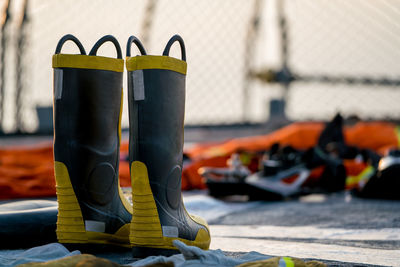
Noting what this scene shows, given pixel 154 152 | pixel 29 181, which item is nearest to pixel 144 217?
pixel 154 152

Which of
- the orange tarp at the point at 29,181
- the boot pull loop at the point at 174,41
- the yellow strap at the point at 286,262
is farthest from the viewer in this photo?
the orange tarp at the point at 29,181

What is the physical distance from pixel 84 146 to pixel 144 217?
0.25 m

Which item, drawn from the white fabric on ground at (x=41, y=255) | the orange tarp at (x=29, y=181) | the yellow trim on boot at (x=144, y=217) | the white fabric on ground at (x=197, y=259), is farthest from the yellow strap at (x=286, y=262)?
the orange tarp at (x=29, y=181)

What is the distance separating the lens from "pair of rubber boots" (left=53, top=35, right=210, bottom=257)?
1.19 metres

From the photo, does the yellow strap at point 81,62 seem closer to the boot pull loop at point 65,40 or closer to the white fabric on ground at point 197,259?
the boot pull loop at point 65,40

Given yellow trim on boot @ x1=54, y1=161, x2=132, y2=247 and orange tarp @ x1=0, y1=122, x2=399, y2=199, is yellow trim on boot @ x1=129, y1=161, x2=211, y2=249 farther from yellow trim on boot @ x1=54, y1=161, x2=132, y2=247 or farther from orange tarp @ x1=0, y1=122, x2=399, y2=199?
orange tarp @ x1=0, y1=122, x2=399, y2=199

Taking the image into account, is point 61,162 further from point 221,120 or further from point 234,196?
point 221,120

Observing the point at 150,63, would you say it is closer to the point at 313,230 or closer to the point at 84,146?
the point at 84,146

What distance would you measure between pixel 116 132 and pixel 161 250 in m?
0.36

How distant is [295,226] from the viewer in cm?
181

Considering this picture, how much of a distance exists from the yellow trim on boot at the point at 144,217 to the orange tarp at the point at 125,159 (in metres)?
1.56

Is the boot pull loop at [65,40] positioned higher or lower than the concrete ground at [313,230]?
higher

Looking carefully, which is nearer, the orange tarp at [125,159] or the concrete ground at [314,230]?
the concrete ground at [314,230]

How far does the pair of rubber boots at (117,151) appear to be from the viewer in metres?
1.19
